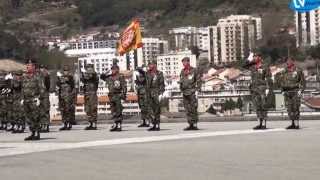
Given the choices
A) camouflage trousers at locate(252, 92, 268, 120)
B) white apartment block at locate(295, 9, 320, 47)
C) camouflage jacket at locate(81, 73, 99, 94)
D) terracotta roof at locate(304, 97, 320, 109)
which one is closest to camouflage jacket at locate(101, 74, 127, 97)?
camouflage jacket at locate(81, 73, 99, 94)

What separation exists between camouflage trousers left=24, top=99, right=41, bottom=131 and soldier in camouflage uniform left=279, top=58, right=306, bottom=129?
19.0 ft

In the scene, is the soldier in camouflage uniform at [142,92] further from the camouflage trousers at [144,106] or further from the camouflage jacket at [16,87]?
the camouflage jacket at [16,87]

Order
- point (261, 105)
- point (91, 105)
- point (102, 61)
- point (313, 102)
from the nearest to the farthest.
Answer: point (261, 105)
point (91, 105)
point (313, 102)
point (102, 61)

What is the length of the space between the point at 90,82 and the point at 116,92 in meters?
1.15

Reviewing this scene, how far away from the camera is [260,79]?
56.5ft

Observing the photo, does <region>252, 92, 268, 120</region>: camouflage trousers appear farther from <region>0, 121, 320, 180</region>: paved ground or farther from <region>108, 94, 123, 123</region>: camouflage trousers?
<region>108, 94, 123, 123</region>: camouflage trousers

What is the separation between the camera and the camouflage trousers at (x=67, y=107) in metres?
20.2

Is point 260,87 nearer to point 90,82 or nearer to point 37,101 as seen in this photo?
point 90,82

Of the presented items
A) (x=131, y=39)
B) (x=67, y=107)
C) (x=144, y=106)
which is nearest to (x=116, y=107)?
(x=144, y=106)

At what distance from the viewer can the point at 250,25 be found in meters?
159

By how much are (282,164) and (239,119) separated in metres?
11.7

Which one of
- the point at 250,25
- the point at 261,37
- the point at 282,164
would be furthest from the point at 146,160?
the point at 250,25

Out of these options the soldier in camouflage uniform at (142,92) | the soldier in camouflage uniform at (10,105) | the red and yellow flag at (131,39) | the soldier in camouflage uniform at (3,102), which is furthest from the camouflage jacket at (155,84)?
the red and yellow flag at (131,39)

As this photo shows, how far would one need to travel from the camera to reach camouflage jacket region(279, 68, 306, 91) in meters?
16.8
